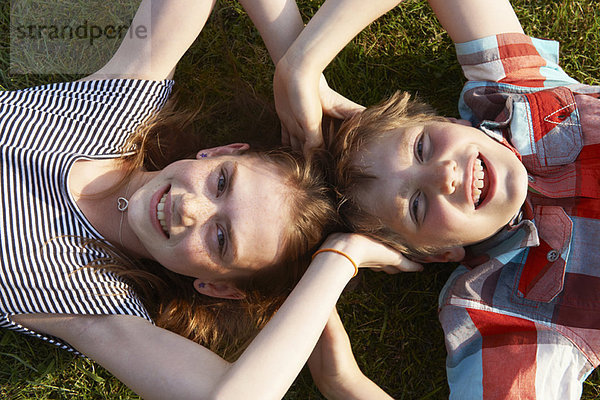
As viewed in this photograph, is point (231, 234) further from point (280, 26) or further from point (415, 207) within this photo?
point (280, 26)

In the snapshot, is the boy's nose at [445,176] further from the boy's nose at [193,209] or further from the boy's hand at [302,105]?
the boy's nose at [193,209]

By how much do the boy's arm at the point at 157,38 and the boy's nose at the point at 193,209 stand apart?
0.77 meters

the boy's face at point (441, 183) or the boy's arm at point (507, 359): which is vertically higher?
the boy's face at point (441, 183)

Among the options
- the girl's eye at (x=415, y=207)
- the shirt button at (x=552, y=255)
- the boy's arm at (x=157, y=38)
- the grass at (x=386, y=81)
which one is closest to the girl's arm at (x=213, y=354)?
the girl's eye at (x=415, y=207)

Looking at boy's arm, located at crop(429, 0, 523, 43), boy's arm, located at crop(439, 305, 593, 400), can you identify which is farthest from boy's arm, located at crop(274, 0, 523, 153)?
boy's arm, located at crop(439, 305, 593, 400)

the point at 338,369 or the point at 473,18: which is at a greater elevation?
the point at 473,18

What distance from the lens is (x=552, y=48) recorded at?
284 cm

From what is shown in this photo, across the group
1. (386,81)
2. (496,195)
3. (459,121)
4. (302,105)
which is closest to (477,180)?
(496,195)

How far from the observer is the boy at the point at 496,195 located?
225cm

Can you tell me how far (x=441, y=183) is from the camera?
217 cm

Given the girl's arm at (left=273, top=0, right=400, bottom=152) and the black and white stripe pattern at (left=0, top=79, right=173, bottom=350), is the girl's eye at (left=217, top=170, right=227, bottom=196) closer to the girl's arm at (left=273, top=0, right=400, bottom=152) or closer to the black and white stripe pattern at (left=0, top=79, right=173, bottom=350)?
the girl's arm at (left=273, top=0, right=400, bottom=152)

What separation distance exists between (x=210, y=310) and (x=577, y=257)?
6.15 feet

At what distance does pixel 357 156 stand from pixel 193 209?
0.76 m

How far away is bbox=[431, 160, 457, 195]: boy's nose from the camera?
7.07ft
